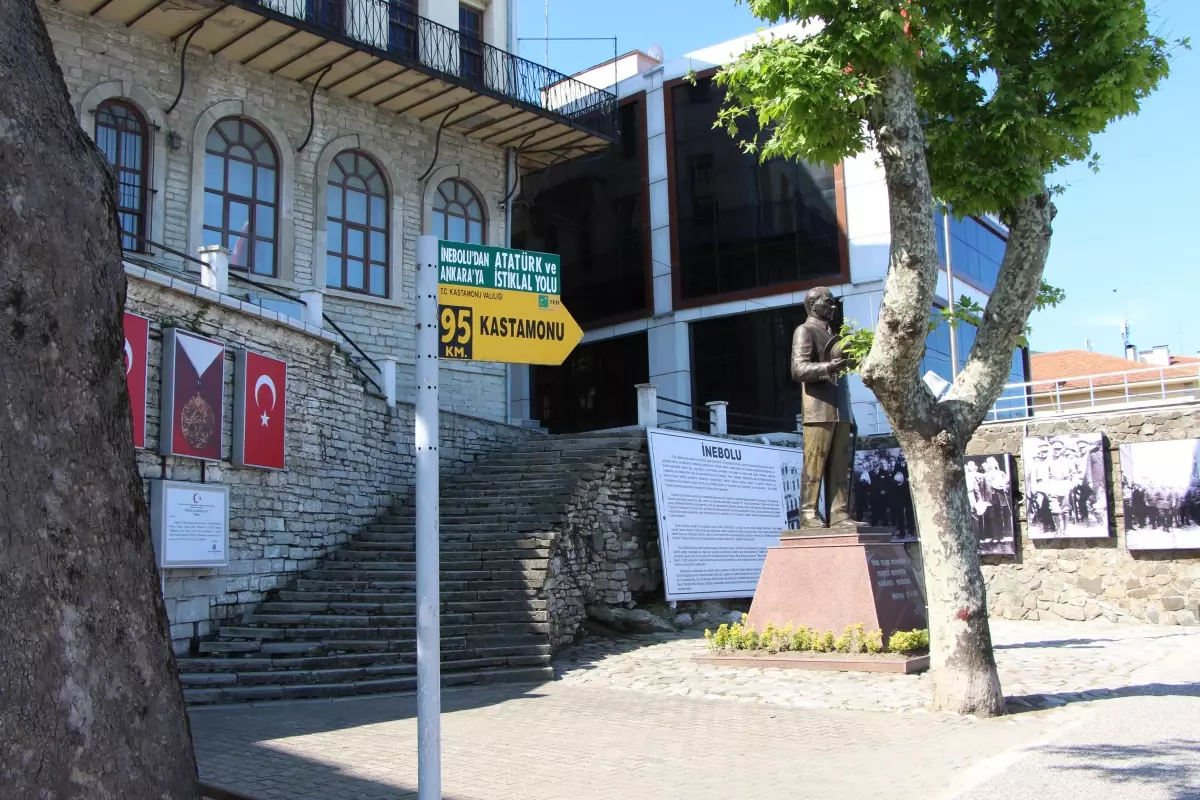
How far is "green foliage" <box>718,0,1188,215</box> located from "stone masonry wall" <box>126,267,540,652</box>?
6.99 meters

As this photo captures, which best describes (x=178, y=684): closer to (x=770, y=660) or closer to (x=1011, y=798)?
(x=1011, y=798)

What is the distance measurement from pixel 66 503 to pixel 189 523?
359 inches

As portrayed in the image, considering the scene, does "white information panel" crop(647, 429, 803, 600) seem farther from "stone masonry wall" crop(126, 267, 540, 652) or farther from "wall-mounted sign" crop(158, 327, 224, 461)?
"wall-mounted sign" crop(158, 327, 224, 461)

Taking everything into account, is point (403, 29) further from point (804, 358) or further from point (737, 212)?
point (804, 358)

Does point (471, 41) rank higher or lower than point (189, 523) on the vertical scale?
higher

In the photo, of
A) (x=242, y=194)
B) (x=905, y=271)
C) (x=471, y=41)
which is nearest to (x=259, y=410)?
(x=242, y=194)

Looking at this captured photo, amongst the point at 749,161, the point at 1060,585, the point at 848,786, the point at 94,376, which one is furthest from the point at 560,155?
the point at 94,376

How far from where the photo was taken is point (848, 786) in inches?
242

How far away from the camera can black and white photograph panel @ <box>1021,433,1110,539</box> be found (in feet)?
60.8

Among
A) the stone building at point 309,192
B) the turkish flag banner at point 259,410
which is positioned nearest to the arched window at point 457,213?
the stone building at point 309,192

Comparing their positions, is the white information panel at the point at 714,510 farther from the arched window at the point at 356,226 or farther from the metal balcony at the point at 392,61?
the metal balcony at the point at 392,61

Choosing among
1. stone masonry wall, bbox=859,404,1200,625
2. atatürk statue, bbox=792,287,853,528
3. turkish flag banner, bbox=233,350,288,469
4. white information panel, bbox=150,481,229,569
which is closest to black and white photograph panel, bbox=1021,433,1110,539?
stone masonry wall, bbox=859,404,1200,625

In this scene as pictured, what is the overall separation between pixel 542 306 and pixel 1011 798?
144 inches

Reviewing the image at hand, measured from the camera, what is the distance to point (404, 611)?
1262 cm
